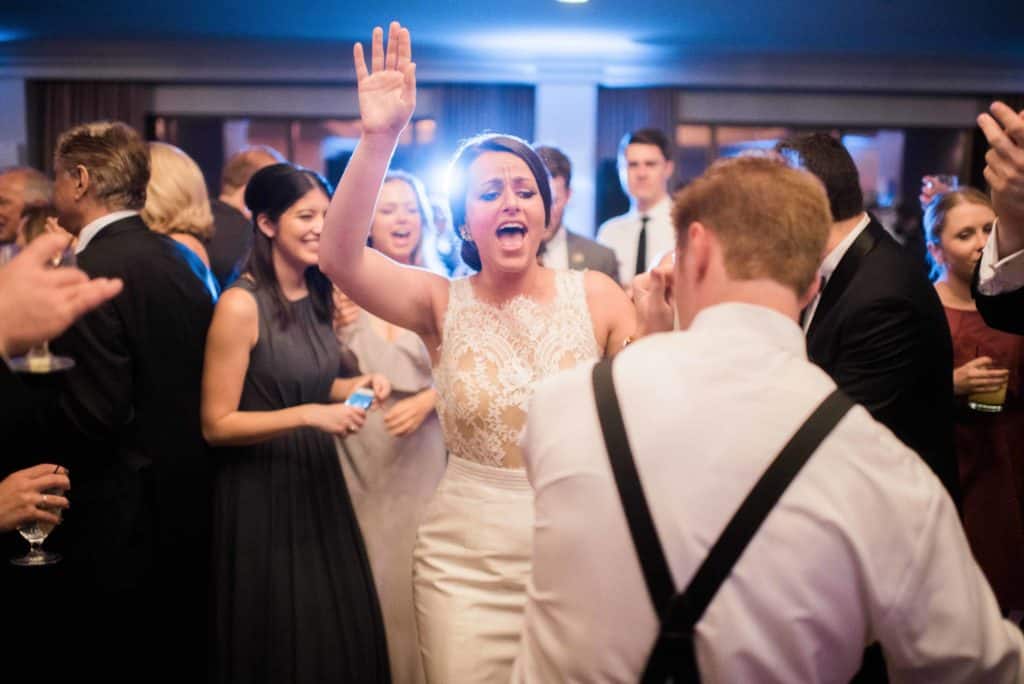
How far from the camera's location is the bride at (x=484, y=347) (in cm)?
198

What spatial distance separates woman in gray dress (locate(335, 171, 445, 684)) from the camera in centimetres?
280

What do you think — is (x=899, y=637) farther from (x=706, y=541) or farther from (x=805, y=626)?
(x=706, y=541)

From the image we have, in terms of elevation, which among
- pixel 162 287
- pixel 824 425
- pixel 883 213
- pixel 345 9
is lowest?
pixel 824 425

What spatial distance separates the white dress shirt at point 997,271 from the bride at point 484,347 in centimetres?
80

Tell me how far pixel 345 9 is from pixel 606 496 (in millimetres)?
6312

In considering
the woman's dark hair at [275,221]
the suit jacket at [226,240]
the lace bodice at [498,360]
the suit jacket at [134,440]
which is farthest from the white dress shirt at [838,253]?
the suit jacket at [226,240]

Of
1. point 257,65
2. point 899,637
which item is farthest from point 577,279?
point 257,65

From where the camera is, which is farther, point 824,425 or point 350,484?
point 350,484

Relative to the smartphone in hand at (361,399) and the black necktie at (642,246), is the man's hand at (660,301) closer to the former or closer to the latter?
the smartphone in hand at (361,399)

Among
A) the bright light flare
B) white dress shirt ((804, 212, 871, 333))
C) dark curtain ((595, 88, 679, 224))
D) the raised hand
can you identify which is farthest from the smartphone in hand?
dark curtain ((595, 88, 679, 224))

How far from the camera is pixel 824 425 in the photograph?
1146mm

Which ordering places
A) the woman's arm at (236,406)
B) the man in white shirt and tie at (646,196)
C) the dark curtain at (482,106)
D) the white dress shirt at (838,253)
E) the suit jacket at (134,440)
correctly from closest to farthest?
the white dress shirt at (838,253), the suit jacket at (134,440), the woman's arm at (236,406), the man in white shirt and tie at (646,196), the dark curtain at (482,106)

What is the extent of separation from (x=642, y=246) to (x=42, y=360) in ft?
12.9

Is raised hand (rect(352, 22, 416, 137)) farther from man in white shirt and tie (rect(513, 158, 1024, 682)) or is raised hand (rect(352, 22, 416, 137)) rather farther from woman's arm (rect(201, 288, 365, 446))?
woman's arm (rect(201, 288, 365, 446))
